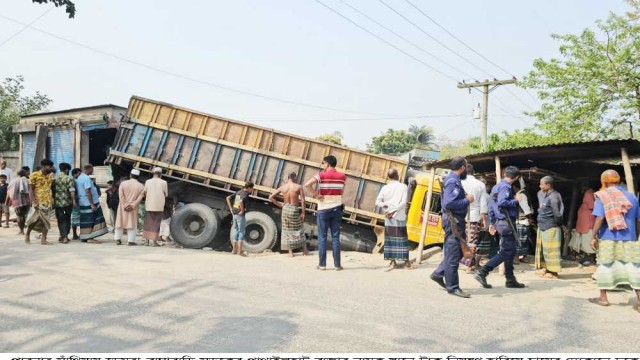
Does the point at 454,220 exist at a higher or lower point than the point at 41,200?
higher

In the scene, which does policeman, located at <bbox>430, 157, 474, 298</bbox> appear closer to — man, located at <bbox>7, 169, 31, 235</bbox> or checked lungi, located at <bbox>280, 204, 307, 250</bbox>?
checked lungi, located at <bbox>280, 204, 307, 250</bbox>

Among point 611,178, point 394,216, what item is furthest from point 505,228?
point 394,216

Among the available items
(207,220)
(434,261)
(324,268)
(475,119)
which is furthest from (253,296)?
(475,119)

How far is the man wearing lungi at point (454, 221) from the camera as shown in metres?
5.10

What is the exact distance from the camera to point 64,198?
8.72 meters

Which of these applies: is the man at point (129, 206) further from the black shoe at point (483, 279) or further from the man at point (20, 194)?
the black shoe at point (483, 279)

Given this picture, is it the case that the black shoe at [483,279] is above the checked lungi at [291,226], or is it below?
below

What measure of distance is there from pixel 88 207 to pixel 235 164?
3.02 metres

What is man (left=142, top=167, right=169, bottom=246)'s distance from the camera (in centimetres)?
919

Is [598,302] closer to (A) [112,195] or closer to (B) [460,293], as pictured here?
(B) [460,293]

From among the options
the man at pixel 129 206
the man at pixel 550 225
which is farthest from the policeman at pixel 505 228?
the man at pixel 129 206

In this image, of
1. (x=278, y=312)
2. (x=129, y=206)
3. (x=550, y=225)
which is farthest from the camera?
(x=129, y=206)

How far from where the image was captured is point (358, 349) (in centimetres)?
324

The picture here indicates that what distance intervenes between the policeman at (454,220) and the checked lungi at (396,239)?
1.85m
